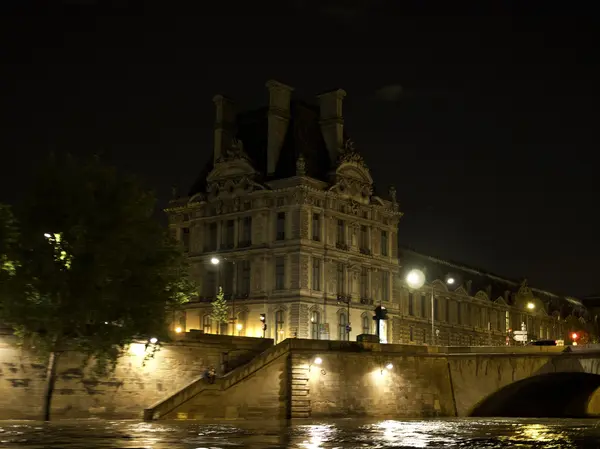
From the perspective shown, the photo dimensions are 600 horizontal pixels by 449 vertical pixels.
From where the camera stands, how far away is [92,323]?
5516 cm

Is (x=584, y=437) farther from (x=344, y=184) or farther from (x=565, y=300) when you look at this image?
(x=565, y=300)

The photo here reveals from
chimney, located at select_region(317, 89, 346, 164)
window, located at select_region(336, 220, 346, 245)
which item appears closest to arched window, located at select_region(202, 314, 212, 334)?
window, located at select_region(336, 220, 346, 245)

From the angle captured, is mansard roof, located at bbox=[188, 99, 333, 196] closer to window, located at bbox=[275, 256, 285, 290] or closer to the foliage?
window, located at bbox=[275, 256, 285, 290]

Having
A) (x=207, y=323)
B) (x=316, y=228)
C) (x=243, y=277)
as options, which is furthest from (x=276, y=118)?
(x=207, y=323)

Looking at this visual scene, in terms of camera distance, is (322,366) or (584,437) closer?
(584,437)

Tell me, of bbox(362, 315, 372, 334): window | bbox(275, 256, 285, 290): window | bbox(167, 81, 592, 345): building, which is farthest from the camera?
bbox(362, 315, 372, 334): window

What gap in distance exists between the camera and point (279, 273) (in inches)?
3548

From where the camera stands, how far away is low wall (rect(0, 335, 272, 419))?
180 ft

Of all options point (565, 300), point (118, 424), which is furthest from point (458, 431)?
point (565, 300)

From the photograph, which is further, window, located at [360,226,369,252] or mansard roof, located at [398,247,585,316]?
mansard roof, located at [398,247,585,316]

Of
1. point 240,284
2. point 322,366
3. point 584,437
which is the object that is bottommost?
point 584,437

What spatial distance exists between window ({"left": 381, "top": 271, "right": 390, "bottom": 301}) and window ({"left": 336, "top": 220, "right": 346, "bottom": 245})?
278 inches

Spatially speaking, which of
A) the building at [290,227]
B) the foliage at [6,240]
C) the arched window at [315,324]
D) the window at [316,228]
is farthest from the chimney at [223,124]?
the foliage at [6,240]

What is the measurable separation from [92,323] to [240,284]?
37.9 m
